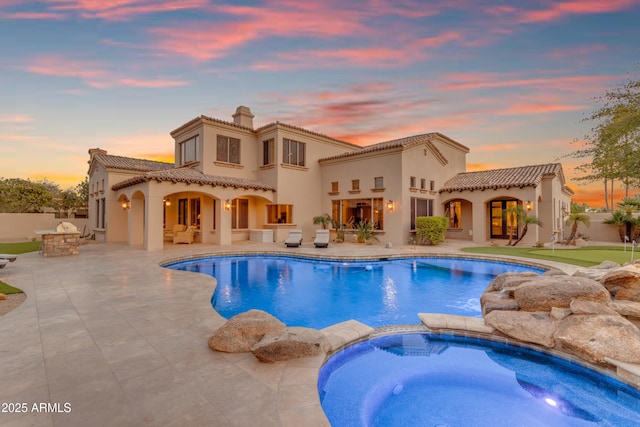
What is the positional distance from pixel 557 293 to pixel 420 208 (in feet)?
44.5

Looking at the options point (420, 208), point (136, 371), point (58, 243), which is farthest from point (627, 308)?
point (58, 243)

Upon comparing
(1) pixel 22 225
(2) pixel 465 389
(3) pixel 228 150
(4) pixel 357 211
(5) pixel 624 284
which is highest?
(3) pixel 228 150

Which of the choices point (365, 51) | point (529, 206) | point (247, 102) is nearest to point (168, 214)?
point (247, 102)

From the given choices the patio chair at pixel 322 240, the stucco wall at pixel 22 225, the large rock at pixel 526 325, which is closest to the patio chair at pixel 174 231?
the patio chair at pixel 322 240

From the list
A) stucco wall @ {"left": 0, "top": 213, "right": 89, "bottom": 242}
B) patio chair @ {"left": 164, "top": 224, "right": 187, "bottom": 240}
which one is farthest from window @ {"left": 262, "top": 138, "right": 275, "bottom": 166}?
stucco wall @ {"left": 0, "top": 213, "right": 89, "bottom": 242}

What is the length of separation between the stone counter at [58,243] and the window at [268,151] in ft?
35.6

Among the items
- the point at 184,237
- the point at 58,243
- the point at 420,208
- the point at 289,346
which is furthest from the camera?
the point at 420,208

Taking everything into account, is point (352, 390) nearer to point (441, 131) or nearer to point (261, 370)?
point (261, 370)

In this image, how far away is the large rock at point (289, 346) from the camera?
3.37 m

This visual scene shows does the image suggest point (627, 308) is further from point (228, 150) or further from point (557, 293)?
point (228, 150)

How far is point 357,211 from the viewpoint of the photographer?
745 inches

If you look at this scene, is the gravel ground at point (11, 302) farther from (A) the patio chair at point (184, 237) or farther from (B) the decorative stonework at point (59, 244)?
(A) the patio chair at point (184, 237)

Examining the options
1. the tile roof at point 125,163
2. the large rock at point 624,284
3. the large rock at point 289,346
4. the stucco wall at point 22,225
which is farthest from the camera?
the stucco wall at point 22,225

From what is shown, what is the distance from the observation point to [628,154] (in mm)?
8922
